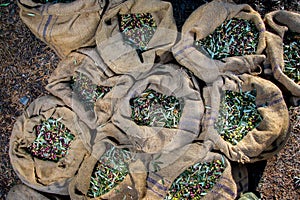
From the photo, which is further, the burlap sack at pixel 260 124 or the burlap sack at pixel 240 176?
the burlap sack at pixel 240 176

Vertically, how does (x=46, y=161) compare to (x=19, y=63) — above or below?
below

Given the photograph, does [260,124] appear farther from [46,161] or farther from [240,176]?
[46,161]

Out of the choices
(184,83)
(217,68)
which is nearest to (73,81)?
(184,83)

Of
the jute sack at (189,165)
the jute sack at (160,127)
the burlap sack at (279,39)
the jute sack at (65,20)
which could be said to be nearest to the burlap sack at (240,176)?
the jute sack at (189,165)

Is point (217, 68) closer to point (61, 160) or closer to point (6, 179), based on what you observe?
point (61, 160)

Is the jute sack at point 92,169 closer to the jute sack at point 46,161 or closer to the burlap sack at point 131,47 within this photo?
the jute sack at point 46,161

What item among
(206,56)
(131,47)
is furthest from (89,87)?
(206,56)

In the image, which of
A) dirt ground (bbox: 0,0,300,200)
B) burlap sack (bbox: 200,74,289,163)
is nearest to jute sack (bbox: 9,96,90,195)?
dirt ground (bbox: 0,0,300,200)
